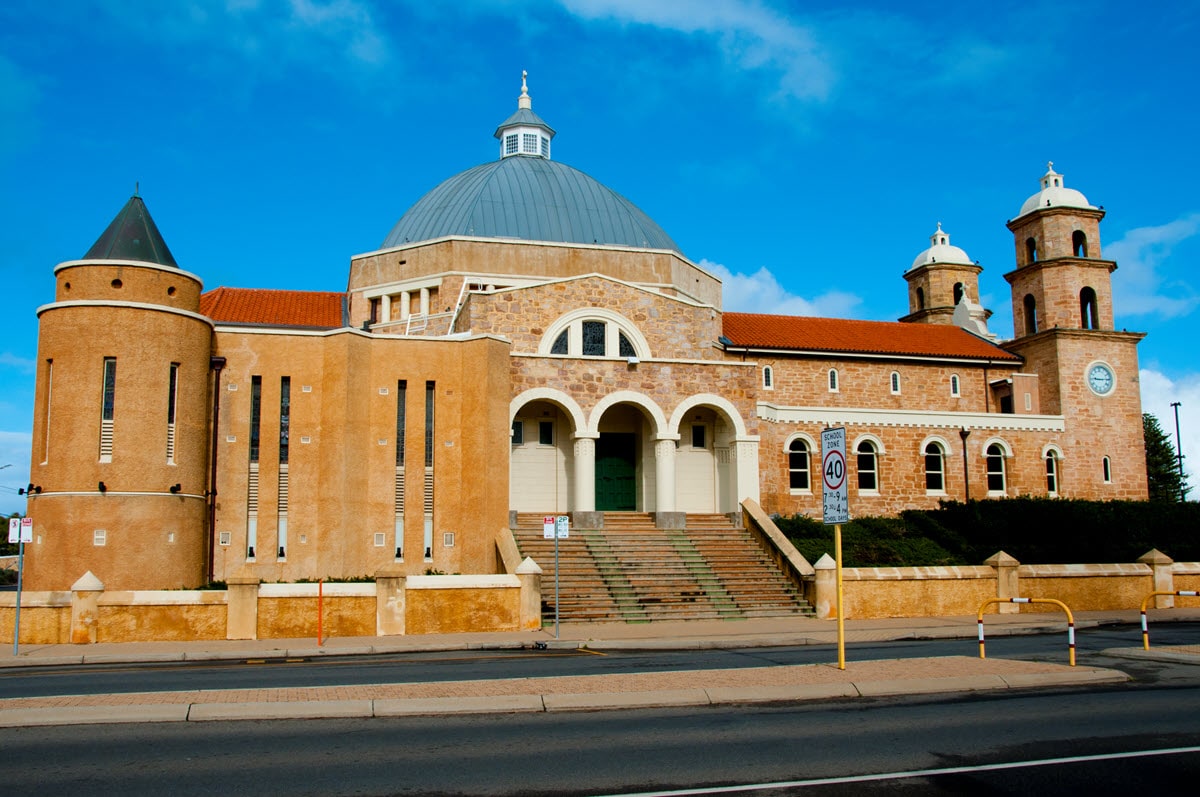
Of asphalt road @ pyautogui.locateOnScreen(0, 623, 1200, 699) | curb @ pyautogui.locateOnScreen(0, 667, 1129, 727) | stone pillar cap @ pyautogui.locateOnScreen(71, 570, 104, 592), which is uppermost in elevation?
stone pillar cap @ pyautogui.locateOnScreen(71, 570, 104, 592)

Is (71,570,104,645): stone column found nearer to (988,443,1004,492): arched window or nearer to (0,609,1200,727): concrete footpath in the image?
(0,609,1200,727): concrete footpath

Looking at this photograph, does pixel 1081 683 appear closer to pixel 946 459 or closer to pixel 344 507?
pixel 344 507

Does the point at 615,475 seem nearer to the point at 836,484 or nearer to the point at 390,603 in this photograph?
the point at 390,603

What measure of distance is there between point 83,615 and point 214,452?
7.60 meters

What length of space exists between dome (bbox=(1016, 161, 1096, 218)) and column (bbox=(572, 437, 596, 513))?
25.3m

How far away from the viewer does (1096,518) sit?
108 feet

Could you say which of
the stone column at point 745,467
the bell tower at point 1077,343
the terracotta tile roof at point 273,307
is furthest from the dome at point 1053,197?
the terracotta tile roof at point 273,307

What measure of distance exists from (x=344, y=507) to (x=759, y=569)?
11.6m

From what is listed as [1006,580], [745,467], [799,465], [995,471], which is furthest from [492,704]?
[995,471]

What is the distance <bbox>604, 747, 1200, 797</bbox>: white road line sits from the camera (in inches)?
315

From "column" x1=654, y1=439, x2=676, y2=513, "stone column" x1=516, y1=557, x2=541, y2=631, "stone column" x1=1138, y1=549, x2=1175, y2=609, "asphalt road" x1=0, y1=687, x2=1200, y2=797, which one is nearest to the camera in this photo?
"asphalt road" x1=0, y1=687, x2=1200, y2=797

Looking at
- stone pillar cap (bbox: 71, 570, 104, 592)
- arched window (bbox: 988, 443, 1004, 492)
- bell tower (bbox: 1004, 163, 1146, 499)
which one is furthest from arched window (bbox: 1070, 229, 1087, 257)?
stone pillar cap (bbox: 71, 570, 104, 592)

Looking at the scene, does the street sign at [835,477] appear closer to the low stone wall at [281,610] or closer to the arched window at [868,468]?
the low stone wall at [281,610]

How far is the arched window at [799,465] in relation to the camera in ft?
123
